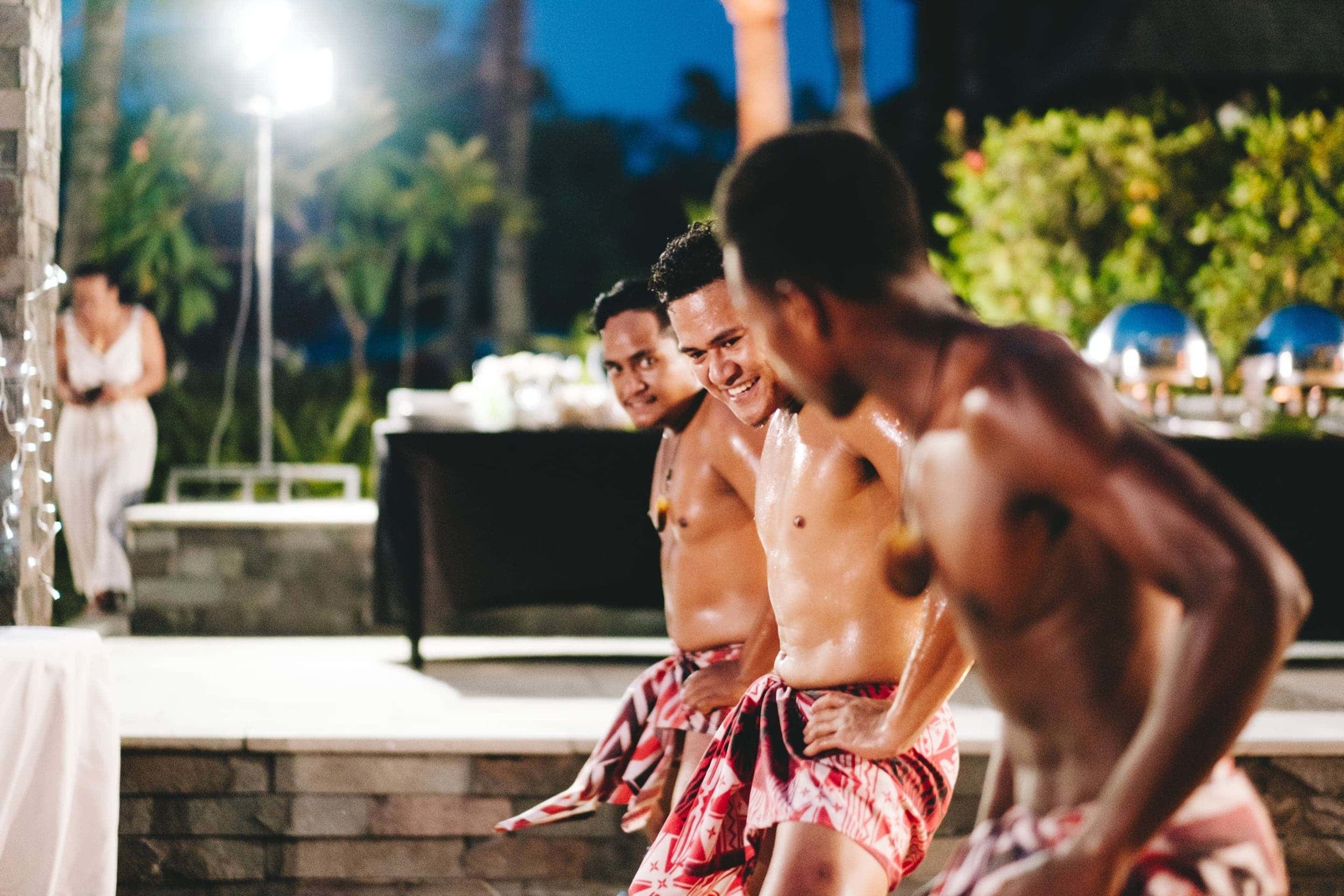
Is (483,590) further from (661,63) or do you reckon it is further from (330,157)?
(661,63)

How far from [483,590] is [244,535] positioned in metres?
1.81

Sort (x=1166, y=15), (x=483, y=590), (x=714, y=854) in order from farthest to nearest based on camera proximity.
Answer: (x=1166, y=15) < (x=483, y=590) < (x=714, y=854)

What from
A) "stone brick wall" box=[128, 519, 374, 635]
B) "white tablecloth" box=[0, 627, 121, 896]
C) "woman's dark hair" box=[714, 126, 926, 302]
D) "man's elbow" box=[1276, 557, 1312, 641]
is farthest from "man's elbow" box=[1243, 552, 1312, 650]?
"stone brick wall" box=[128, 519, 374, 635]

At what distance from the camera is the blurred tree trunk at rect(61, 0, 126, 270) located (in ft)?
35.8

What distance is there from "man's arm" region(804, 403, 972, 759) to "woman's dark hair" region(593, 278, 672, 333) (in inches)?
43.6

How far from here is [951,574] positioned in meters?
1.21

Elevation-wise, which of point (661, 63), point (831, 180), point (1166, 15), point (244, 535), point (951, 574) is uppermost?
point (661, 63)

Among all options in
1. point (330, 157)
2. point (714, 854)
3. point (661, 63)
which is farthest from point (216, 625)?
point (661, 63)

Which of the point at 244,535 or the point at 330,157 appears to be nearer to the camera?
the point at 244,535

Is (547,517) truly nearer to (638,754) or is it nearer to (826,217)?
(638,754)

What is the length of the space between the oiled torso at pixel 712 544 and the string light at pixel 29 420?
1.78m

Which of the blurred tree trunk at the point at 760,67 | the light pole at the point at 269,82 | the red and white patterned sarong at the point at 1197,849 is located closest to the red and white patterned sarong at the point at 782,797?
the red and white patterned sarong at the point at 1197,849

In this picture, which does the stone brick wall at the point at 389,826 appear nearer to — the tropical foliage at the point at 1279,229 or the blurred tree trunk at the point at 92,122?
the tropical foliage at the point at 1279,229

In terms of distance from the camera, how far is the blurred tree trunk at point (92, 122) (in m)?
10.9
